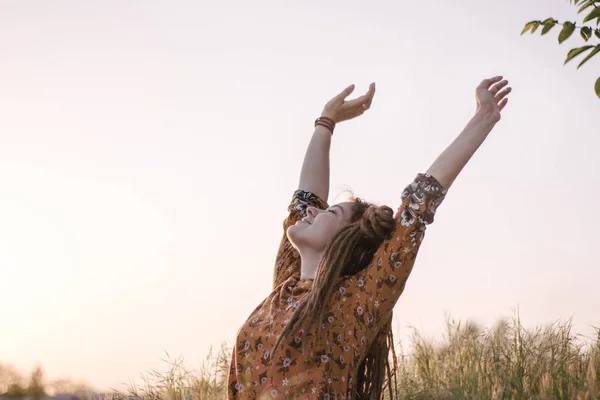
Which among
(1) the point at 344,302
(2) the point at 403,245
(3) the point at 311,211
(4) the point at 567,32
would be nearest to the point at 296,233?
(3) the point at 311,211

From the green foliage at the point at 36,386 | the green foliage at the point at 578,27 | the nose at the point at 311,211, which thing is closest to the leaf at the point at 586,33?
the green foliage at the point at 578,27

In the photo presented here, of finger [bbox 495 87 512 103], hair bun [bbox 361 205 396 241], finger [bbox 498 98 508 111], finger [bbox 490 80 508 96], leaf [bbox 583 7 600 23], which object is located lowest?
hair bun [bbox 361 205 396 241]

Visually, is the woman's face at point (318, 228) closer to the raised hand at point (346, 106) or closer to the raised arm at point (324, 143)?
the raised arm at point (324, 143)

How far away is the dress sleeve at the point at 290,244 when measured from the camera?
3.71m

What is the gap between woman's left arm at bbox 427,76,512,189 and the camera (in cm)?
298

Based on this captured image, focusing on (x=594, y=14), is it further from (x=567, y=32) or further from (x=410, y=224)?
(x=410, y=224)

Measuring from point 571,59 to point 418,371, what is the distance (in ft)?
6.85

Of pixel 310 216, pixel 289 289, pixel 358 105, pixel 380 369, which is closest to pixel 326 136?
pixel 358 105

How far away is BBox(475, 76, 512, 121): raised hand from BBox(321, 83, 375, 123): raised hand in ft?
3.08

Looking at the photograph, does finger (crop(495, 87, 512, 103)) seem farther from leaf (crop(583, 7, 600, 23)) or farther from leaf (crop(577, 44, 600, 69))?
leaf (crop(583, 7, 600, 23))

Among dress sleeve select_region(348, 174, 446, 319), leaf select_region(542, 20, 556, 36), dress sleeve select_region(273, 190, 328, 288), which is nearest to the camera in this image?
dress sleeve select_region(348, 174, 446, 319)

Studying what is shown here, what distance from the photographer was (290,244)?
3801 millimetres

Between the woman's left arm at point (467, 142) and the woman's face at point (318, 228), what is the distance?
604mm

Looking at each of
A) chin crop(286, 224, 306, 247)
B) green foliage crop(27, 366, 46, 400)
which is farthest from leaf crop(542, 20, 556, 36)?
green foliage crop(27, 366, 46, 400)
